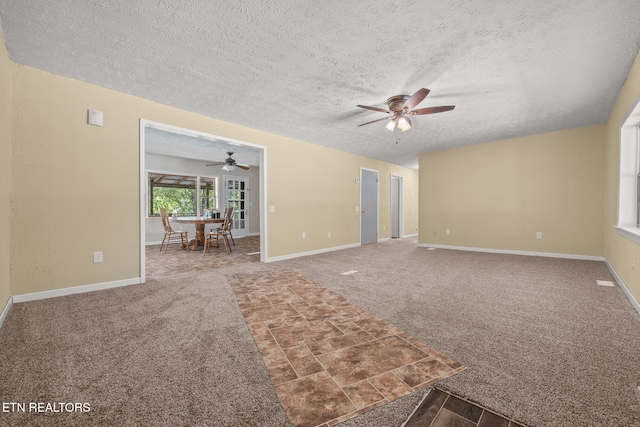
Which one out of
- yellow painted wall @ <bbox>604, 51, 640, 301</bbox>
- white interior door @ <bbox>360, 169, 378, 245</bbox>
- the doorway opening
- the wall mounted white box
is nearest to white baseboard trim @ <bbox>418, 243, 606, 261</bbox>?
yellow painted wall @ <bbox>604, 51, 640, 301</bbox>

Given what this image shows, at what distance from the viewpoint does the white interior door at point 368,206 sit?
269 inches

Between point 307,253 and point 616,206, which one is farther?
point 307,253

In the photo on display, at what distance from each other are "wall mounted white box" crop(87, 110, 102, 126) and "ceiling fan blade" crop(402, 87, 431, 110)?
141 inches

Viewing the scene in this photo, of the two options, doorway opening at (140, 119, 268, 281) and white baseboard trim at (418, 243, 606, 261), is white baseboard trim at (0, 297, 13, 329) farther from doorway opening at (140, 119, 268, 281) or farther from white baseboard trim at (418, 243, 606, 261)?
white baseboard trim at (418, 243, 606, 261)

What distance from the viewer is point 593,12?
5.99 feet

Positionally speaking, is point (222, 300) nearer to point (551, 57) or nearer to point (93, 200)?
point (93, 200)

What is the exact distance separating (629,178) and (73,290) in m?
6.64

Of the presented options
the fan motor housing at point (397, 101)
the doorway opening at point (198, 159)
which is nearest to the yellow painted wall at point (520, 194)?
the fan motor housing at point (397, 101)

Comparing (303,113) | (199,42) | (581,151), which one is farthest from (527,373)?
(581,151)

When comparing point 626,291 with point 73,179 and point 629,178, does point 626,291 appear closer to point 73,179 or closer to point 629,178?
point 629,178

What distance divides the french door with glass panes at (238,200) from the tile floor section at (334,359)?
21.4 ft

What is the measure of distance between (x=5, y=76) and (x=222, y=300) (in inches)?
112

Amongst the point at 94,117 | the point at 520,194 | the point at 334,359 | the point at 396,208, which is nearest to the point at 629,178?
the point at 520,194

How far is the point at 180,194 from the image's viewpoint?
789cm
